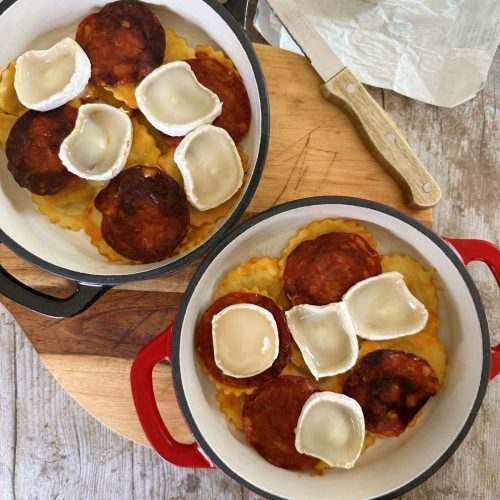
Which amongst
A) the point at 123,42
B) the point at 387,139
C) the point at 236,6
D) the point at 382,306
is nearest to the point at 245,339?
the point at 382,306

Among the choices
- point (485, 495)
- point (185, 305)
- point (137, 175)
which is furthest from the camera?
point (485, 495)

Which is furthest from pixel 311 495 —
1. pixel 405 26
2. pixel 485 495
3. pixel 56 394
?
pixel 405 26

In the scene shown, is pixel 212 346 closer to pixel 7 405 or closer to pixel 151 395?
pixel 151 395

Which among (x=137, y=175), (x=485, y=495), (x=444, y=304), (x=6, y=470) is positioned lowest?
(x=485, y=495)

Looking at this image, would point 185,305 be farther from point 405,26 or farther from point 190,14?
point 405,26

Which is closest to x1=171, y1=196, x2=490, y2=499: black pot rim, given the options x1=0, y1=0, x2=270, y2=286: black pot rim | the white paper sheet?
x1=0, y1=0, x2=270, y2=286: black pot rim

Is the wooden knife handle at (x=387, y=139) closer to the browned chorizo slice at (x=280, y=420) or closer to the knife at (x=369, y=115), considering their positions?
the knife at (x=369, y=115)

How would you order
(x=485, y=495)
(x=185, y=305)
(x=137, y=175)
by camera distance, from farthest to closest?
(x=485, y=495), (x=137, y=175), (x=185, y=305)
